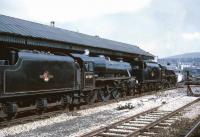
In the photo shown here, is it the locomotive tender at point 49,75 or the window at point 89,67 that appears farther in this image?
the window at point 89,67

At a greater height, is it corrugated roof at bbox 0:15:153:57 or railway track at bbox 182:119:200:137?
corrugated roof at bbox 0:15:153:57

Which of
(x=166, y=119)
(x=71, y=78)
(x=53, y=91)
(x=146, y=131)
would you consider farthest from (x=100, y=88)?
(x=146, y=131)

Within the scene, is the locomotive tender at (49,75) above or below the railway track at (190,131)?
above

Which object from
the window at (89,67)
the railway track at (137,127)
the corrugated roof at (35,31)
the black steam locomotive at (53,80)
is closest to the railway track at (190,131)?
the railway track at (137,127)

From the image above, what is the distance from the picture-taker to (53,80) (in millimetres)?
15000

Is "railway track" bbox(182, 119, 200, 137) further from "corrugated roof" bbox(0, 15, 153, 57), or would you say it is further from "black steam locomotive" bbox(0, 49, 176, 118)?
"corrugated roof" bbox(0, 15, 153, 57)

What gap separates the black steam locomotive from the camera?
12.5 metres

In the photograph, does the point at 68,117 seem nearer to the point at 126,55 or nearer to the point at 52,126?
the point at 52,126

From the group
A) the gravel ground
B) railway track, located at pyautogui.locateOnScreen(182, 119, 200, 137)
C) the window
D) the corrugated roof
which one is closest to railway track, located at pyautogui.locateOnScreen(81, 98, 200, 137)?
the gravel ground

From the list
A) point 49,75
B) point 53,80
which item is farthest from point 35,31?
point 49,75

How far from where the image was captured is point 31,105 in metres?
14.1

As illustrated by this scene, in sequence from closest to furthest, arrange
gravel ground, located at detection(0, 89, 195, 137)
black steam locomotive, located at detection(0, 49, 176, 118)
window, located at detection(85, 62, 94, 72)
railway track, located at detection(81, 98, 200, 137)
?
A: railway track, located at detection(81, 98, 200, 137), gravel ground, located at detection(0, 89, 195, 137), black steam locomotive, located at detection(0, 49, 176, 118), window, located at detection(85, 62, 94, 72)

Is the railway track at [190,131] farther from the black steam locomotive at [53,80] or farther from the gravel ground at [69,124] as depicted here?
the black steam locomotive at [53,80]

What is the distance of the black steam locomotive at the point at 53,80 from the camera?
41.0 ft
